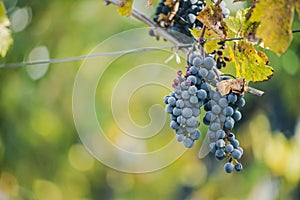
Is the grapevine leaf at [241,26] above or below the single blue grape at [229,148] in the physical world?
above

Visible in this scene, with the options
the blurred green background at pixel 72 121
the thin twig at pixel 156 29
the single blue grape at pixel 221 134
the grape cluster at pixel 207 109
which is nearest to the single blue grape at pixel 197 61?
the grape cluster at pixel 207 109

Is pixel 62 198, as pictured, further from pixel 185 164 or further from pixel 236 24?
pixel 236 24

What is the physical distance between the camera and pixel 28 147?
364 centimetres

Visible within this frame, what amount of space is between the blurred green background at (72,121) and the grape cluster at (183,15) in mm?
1613

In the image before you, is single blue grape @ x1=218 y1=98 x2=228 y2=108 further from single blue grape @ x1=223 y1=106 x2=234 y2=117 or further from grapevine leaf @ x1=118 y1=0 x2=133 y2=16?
grapevine leaf @ x1=118 y1=0 x2=133 y2=16

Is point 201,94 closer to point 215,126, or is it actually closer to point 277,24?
point 215,126

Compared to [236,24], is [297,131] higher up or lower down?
lower down

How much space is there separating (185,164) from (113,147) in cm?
48

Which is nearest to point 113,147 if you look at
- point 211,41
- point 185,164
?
point 185,164

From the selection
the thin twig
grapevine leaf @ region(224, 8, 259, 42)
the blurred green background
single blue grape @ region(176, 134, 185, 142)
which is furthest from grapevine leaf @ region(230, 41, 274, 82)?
the blurred green background

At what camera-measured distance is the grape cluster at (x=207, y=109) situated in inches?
35.6

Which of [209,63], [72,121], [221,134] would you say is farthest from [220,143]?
[72,121]

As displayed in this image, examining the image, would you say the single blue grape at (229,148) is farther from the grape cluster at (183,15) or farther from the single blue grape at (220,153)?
the grape cluster at (183,15)

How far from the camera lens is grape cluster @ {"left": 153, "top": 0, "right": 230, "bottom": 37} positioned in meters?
1.07
